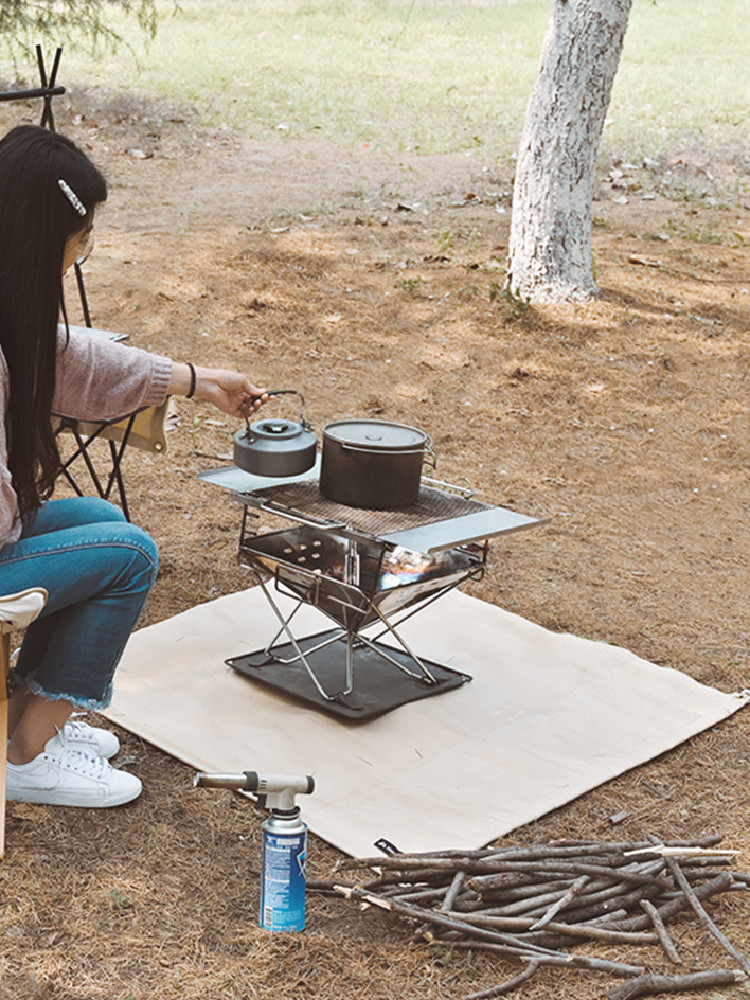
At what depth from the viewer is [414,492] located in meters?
3.39

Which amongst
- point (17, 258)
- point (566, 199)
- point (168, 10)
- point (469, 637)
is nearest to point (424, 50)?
point (168, 10)

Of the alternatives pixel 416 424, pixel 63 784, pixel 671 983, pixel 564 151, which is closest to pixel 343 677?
pixel 63 784

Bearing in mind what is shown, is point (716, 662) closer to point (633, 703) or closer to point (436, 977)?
point (633, 703)

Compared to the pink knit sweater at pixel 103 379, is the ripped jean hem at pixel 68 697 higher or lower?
lower

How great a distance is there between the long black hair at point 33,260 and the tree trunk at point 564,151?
15.2ft

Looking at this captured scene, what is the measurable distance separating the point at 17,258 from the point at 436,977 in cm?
173

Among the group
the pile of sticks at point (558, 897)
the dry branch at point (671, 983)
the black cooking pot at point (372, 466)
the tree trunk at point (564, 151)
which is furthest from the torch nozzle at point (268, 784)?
the tree trunk at point (564, 151)

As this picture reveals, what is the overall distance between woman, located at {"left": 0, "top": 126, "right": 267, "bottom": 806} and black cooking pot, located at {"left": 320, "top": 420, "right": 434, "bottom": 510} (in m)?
0.45

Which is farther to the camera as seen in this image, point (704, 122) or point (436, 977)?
point (704, 122)

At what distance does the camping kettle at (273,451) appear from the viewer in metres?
3.21

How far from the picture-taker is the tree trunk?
21.6 ft

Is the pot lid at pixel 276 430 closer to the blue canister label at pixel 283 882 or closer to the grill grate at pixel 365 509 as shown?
the grill grate at pixel 365 509

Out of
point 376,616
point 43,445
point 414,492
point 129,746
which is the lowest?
point 129,746

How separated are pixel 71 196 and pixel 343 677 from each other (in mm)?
1697
